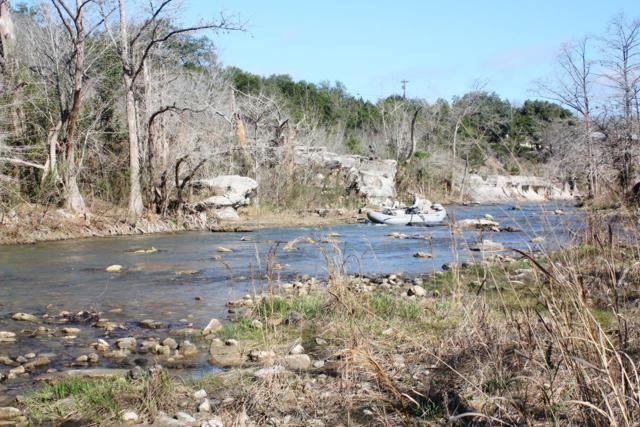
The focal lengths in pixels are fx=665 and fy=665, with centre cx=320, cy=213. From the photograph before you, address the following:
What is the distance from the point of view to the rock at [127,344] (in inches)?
272

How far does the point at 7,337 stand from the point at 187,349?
7.61 ft

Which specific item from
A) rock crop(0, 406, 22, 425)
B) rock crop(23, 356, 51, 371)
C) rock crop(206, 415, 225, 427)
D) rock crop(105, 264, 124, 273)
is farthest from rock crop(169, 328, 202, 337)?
rock crop(105, 264, 124, 273)

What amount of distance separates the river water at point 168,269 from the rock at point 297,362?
2.51ft

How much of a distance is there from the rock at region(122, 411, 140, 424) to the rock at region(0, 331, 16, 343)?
3475mm

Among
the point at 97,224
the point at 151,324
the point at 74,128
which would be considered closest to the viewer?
the point at 151,324

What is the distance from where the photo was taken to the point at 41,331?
7.80 m

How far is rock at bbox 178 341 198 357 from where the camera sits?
664cm

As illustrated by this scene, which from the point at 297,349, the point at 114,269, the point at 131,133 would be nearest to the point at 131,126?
the point at 131,133

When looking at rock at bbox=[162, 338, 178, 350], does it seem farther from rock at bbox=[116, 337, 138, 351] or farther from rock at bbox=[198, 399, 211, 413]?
rock at bbox=[198, 399, 211, 413]

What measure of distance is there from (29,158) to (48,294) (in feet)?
42.6

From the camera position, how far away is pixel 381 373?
3268 mm

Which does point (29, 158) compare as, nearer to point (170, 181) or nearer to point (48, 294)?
point (170, 181)

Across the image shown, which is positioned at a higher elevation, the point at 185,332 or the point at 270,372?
the point at 270,372

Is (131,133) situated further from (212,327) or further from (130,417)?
(130,417)
